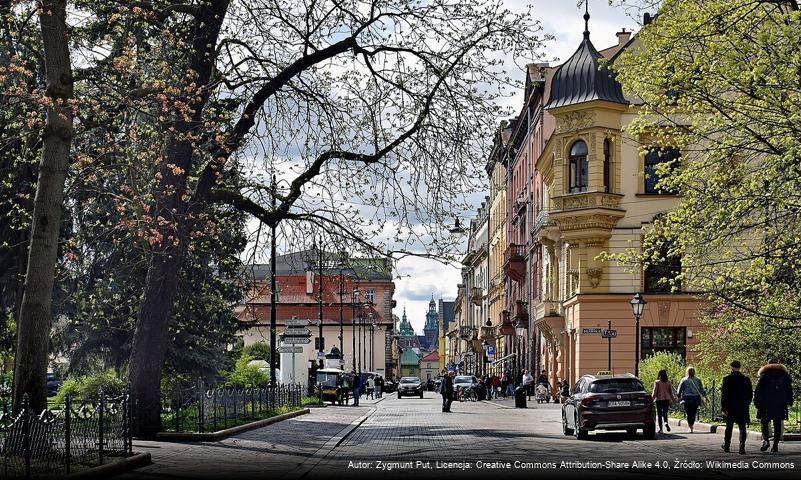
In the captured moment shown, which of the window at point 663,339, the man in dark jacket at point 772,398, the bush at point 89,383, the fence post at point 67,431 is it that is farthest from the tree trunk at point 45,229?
the window at point 663,339

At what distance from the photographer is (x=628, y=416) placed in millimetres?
26516

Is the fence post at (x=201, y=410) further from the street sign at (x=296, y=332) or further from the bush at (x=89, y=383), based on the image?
the street sign at (x=296, y=332)

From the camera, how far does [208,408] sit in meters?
26.0

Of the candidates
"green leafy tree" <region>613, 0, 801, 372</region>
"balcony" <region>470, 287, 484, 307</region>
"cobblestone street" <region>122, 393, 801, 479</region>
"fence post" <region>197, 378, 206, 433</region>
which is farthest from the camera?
"balcony" <region>470, 287, 484, 307</region>

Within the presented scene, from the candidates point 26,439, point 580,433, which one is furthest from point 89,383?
→ point 26,439

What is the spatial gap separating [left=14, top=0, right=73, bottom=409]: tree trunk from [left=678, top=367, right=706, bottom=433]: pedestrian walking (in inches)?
626

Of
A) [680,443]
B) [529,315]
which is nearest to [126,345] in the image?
[680,443]

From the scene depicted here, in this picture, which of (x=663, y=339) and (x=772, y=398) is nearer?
(x=772, y=398)

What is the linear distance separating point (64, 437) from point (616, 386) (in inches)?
568

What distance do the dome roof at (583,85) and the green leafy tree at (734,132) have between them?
78.4 ft

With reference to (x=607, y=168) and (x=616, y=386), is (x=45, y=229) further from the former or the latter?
(x=607, y=168)

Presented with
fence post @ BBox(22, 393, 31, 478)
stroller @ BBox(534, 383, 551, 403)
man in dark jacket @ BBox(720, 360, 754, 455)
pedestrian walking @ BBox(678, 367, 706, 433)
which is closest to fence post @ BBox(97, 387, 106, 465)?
fence post @ BBox(22, 393, 31, 478)

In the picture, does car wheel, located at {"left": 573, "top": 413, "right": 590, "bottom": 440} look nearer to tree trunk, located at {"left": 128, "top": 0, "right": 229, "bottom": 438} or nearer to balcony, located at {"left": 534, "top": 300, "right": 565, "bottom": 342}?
tree trunk, located at {"left": 128, "top": 0, "right": 229, "bottom": 438}

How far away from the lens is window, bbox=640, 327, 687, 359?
52.7 m
